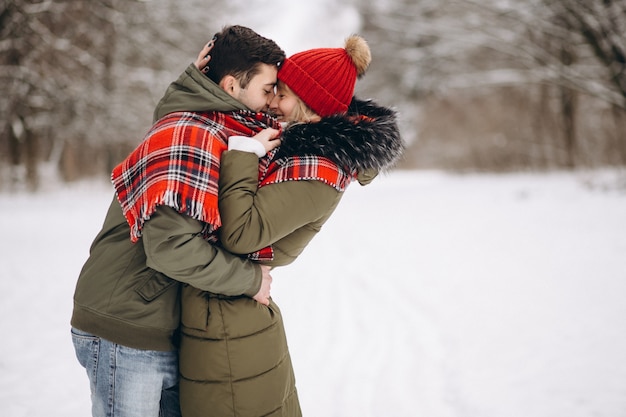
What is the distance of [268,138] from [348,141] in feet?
0.97

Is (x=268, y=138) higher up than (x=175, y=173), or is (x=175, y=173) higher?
(x=268, y=138)

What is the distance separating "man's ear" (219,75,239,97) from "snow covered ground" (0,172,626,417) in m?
2.21

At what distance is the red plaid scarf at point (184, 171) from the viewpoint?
1.43 meters

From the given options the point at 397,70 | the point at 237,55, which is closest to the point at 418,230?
the point at 397,70

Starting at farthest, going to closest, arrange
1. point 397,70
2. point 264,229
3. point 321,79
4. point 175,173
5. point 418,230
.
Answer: point 397,70
point 418,230
point 321,79
point 264,229
point 175,173

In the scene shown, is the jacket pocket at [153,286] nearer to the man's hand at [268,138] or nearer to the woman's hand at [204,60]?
the man's hand at [268,138]

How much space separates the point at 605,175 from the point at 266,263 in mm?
11166

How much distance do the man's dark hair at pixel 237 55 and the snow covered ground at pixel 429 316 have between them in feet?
7.41

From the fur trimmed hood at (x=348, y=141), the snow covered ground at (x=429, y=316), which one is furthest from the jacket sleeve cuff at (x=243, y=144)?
the snow covered ground at (x=429, y=316)

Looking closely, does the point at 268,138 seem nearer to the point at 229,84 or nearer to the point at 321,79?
the point at 229,84

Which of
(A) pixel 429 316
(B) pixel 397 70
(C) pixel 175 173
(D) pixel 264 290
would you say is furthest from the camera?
(B) pixel 397 70

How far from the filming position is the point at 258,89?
1.77 metres

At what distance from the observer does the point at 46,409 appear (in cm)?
300

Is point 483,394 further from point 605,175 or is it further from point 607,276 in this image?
point 605,175
